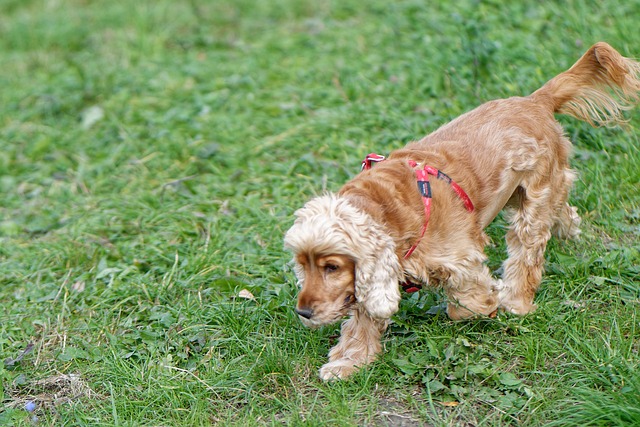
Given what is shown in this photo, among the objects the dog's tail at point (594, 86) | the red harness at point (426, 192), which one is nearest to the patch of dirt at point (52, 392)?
the red harness at point (426, 192)

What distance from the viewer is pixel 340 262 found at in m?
3.44

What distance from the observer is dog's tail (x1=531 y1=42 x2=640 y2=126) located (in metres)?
4.37

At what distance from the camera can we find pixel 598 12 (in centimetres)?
614

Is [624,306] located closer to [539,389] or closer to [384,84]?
[539,389]

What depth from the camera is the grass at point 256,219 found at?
363 cm

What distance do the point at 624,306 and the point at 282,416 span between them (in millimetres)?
1818

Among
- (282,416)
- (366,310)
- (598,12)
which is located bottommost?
(282,416)

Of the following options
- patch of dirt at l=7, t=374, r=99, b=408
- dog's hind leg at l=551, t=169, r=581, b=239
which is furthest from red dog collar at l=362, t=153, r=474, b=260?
patch of dirt at l=7, t=374, r=99, b=408

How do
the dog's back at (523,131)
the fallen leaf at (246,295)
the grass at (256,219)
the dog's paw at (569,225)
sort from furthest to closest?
the dog's paw at (569,225) → the fallen leaf at (246,295) → the dog's back at (523,131) → the grass at (256,219)

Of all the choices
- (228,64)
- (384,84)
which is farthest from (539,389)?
(228,64)

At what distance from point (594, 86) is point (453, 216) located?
138 centimetres

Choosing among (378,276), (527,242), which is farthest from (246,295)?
(527,242)

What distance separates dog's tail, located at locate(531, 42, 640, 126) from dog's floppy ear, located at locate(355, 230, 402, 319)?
156cm

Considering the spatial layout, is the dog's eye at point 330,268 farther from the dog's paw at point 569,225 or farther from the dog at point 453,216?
the dog's paw at point 569,225
